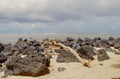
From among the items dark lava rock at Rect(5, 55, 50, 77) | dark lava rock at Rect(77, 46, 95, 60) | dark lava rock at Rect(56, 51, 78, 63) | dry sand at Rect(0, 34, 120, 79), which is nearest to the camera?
dry sand at Rect(0, 34, 120, 79)

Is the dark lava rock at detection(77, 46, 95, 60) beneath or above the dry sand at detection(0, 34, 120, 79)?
above

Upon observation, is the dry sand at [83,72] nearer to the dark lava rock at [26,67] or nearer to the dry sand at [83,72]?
the dry sand at [83,72]

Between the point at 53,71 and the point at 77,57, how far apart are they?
304cm

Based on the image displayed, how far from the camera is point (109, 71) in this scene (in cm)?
1878

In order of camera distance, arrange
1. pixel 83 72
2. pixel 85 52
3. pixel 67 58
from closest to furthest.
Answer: pixel 83 72 < pixel 67 58 < pixel 85 52

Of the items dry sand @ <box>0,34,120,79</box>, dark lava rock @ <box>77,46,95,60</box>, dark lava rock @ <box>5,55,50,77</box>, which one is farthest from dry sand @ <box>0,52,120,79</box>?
dark lava rock @ <box>77,46,95,60</box>

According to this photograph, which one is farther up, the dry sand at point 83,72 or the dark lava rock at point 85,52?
the dark lava rock at point 85,52

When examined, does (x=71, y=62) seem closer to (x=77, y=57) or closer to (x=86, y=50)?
(x=77, y=57)

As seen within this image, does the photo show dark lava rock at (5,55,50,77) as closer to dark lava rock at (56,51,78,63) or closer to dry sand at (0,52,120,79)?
dry sand at (0,52,120,79)

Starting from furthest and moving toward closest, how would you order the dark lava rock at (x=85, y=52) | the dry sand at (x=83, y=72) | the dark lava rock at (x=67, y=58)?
the dark lava rock at (x=85, y=52) < the dark lava rock at (x=67, y=58) < the dry sand at (x=83, y=72)

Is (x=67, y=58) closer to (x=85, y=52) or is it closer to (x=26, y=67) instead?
(x=85, y=52)

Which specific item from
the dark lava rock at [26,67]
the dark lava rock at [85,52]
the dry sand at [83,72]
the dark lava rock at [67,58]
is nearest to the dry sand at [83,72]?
the dry sand at [83,72]

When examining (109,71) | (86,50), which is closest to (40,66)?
(109,71)

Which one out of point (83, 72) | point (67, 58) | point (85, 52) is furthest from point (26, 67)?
point (85, 52)
